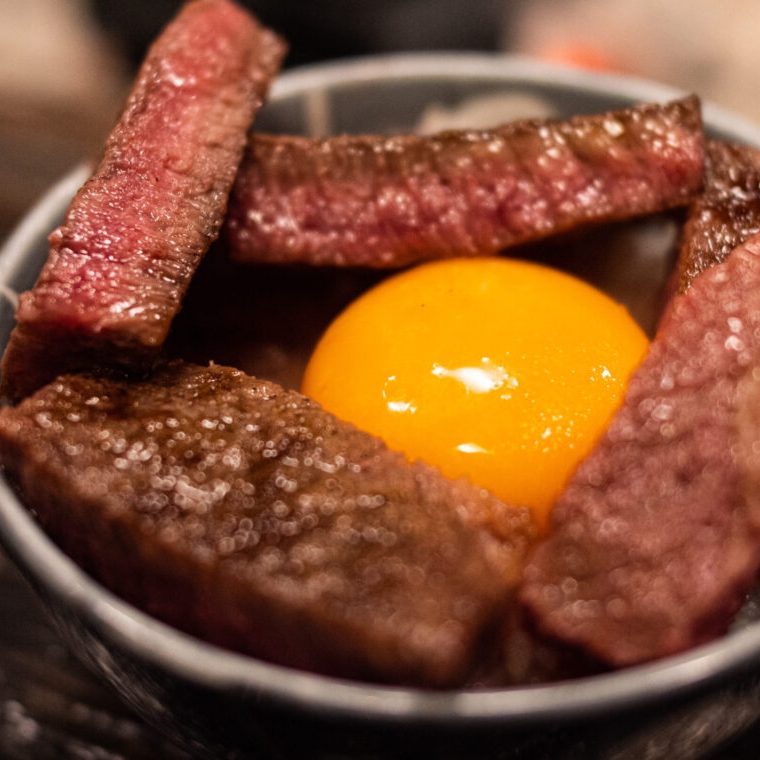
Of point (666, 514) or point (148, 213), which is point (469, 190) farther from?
point (666, 514)

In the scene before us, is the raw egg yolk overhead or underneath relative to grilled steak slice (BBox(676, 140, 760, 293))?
underneath

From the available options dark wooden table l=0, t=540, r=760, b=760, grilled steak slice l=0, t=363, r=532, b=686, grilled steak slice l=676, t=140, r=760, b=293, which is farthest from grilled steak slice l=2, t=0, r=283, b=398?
grilled steak slice l=676, t=140, r=760, b=293

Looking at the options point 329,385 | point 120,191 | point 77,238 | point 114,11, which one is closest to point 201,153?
point 120,191

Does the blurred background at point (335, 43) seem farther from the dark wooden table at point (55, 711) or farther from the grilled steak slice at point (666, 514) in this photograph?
the grilled steak slice at point (666, 514)

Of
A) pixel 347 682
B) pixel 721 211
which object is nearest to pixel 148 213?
pixel 347 682

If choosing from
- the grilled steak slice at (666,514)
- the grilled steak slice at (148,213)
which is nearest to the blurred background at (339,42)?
the grilled steak slice at (148,213)

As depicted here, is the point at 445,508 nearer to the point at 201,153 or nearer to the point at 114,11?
the point at 201,153

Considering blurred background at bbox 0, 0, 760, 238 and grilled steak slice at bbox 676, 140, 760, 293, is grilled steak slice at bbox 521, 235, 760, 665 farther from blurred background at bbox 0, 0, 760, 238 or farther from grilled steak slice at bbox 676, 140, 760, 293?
blurred background at bbox 0, 0, 760, 238
